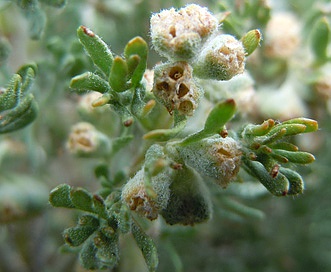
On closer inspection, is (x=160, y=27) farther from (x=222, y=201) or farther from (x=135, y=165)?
(x=222, y=201)

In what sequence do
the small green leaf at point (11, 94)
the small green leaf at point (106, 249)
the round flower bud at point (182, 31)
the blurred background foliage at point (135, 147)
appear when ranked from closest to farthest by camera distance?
the round flower bud at point (182, 31), the small green leaf at point (106, 249), the small green leaf at point (11, 94), the blurred background foliage at point (135, 147)

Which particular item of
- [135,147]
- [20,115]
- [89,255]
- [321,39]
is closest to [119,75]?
[20,115]

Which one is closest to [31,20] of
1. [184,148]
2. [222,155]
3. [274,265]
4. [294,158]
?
[184,148]

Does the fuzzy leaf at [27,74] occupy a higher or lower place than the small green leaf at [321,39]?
lower

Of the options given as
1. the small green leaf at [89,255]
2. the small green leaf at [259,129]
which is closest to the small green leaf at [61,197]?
the small green leaf at [89,255]

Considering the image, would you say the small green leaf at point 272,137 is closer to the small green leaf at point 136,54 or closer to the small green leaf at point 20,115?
the small green leaf at point 136,54

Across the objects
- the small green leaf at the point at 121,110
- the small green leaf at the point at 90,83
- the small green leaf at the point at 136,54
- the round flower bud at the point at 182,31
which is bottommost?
the small green leaf at the point at 121,110
